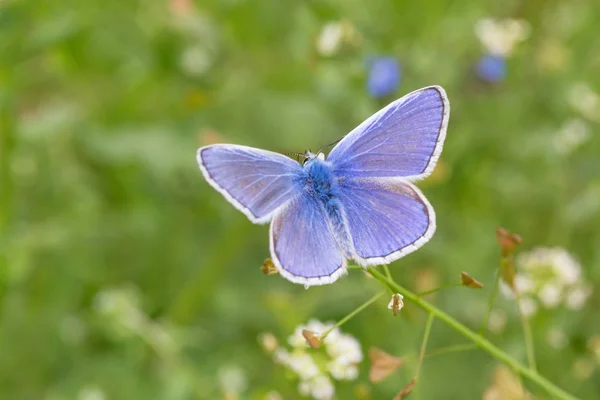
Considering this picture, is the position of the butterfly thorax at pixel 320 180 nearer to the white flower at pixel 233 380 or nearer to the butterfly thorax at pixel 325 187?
the butterfly thorax at pixel 325 187

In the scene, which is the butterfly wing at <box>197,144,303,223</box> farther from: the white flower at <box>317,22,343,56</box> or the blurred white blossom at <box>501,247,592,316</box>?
the white flower at <box>317,22,343,56</box>

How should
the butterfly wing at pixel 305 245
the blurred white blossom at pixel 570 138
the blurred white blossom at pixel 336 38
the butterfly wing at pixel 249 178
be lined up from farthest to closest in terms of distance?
the blurred white blossom at pixel 570 138 → the blurred white blossom at pixel 336 38 → the butterfly wing at pixel 249 178 → the butterfly wing at pixel 305 245

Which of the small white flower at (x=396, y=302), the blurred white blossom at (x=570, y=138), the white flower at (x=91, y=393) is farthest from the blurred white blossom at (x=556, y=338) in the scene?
the white flower at (x=91, y=393)

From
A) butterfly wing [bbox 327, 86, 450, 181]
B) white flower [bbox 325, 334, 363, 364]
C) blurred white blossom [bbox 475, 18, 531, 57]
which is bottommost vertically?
white flower [bbox 325, 334, 363, 364]

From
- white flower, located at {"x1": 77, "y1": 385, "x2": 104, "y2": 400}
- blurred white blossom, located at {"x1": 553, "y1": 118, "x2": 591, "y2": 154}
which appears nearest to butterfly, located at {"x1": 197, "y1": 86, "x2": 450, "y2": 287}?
white flower, located at {"x1": 77, "y1": 385, "x2": 104, "y2": 400}

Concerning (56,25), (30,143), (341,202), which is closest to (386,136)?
(341,202)

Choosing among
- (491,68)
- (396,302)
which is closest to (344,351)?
(396,302)
